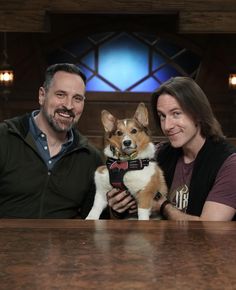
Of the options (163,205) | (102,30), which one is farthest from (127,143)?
(102,30)

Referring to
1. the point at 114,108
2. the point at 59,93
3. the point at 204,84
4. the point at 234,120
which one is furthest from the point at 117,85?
the point at 59,93

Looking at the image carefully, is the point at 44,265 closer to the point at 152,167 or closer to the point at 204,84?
the point at 152,167

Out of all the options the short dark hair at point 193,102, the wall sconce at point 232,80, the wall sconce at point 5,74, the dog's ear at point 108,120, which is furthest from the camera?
the wall sconce at point 232,80

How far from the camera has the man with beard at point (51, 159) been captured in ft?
7.84

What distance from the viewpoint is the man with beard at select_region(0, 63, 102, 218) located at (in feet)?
7.84

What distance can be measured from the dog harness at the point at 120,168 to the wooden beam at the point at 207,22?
324cm

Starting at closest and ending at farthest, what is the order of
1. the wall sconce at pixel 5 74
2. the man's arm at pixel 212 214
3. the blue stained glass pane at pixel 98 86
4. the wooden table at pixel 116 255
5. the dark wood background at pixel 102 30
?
the wooden table at pixel 116 255 < the man's arm at pixel 212 214 < the wall sconce at pixel 5 74 < the dark wood background at pixel 102 30 < the blue stained glass pane at pixel 98 86

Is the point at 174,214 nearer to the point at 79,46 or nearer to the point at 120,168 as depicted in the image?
the point at 120,168

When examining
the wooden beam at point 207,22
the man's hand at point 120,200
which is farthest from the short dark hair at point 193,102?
the wooden beam at point 207,22

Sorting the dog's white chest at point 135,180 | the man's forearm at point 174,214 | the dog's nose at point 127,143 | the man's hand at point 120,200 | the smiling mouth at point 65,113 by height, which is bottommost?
the man's forearm at point 174,214

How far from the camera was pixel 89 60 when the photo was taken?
786cm

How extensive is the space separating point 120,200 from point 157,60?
586 cm

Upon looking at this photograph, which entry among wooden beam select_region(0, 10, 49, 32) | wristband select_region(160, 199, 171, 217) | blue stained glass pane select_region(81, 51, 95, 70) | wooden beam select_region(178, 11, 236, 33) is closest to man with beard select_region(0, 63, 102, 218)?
wristband select_region(160, 199, 171, 217)

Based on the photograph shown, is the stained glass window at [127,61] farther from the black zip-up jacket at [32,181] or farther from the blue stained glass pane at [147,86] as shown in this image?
the black zip-up jacket at [32,181]
